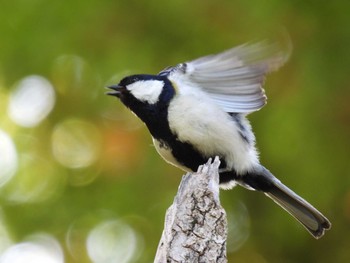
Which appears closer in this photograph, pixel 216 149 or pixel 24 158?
pixel 216 149

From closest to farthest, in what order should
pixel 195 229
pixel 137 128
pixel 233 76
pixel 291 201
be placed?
pixel 195 229 < pixel 233 76 < pixel 291 201 < pixel 137 128

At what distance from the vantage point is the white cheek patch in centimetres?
389

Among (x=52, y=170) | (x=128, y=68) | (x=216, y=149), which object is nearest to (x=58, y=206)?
(x=52, y=170)

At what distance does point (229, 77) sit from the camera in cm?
396

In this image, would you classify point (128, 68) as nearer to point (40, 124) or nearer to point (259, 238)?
point (40, 124)

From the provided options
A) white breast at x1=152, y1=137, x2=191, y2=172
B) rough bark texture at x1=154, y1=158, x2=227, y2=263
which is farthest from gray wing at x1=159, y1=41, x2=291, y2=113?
rough bark texture at x1=154, y1=158, x2=227, y2=263

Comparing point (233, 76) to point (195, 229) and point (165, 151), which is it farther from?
point (195, 229)

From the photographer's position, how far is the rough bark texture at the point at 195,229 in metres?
2.80

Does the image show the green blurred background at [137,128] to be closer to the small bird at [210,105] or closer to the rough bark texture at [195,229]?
the small bird at [210,105]

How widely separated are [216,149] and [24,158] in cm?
166

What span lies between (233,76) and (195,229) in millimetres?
1259

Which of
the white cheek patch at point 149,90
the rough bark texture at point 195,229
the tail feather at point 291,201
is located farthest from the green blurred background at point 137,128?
the rough bark texture at point 195,229

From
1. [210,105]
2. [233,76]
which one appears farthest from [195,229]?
[233,76]

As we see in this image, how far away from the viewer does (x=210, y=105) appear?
3.89 meters
